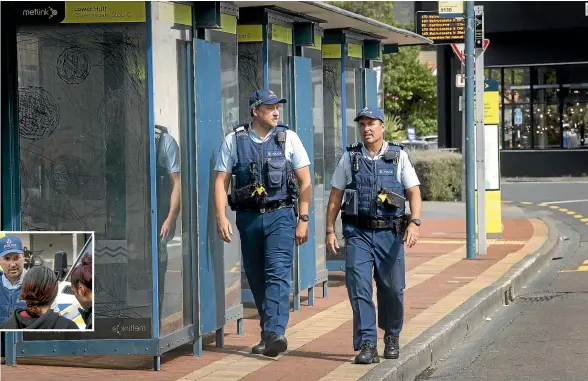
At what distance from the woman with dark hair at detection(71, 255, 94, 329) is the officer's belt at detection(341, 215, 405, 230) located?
2.36m

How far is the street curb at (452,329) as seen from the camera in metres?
8.45

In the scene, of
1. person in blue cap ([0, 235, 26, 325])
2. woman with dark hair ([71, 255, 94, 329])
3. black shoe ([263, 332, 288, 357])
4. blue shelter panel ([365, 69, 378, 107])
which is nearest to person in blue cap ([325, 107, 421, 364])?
black shoe ([263, 332, 288, 357])

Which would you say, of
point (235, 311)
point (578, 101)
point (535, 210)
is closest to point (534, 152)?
point (578, 101)

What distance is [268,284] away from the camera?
882 cm

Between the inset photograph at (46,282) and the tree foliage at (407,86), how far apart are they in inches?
1742

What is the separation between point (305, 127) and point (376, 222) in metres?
3.25

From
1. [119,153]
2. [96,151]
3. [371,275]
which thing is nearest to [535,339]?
[371,275]

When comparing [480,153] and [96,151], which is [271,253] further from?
[480,153]

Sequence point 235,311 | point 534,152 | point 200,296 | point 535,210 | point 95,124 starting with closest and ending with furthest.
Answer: point 95,124 → point 200,296 → point 235,311 → point 535,210 → point 534,152

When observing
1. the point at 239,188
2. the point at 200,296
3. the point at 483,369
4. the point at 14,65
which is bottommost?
the point at 483,369

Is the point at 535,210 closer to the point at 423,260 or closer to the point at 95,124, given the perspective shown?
the point at 423,260

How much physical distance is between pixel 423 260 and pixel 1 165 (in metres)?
9.07

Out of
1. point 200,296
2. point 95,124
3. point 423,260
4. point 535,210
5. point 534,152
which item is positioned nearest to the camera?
point 95,124

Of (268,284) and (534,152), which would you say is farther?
(534,152)
